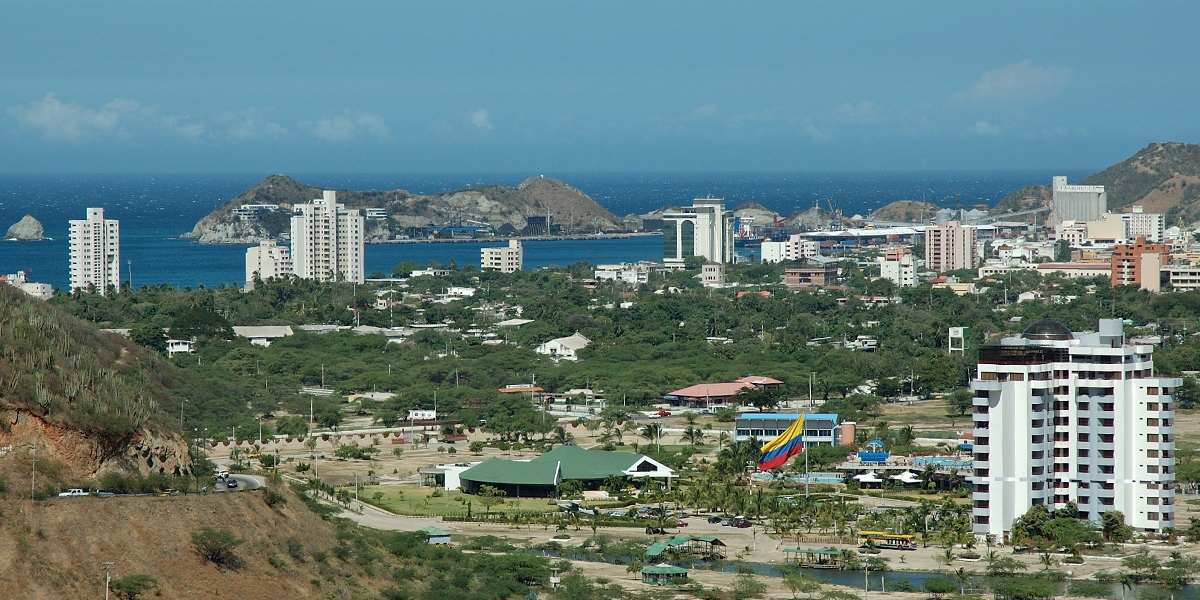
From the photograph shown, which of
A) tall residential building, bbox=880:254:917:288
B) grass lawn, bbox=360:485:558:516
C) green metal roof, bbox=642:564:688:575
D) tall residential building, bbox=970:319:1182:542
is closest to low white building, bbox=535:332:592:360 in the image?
grass lawn, bbox=360:485:558:516

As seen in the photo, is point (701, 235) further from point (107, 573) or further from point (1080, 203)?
point (107, 573)

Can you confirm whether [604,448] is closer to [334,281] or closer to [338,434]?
[338,434]

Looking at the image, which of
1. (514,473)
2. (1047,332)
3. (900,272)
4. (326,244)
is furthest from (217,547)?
(900,272)

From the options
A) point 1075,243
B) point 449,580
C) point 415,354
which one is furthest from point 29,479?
point 1075,243

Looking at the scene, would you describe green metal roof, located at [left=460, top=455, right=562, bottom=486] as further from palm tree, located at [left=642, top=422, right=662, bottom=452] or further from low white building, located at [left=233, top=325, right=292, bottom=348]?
low white building, located at [left=233, top=325, right=292, bottom=348]

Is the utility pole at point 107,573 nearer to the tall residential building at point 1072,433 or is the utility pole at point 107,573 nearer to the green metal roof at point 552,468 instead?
the green metal roof at point 552,468

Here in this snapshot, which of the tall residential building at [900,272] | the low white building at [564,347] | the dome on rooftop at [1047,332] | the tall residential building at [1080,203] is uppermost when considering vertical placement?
the tall residential building at [1080,203]

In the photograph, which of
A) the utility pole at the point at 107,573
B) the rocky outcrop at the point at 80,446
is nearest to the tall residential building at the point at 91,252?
the rocky outcrop at the point at 80,446
